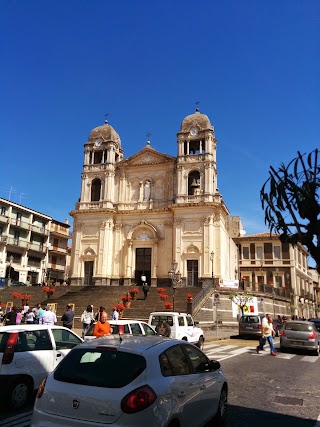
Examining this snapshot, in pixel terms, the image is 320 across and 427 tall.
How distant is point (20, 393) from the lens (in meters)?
7.06

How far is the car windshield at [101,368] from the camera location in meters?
4.32

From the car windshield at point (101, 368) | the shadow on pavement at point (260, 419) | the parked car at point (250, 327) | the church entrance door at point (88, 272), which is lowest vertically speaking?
the shadow on pavement at point (260, 419)

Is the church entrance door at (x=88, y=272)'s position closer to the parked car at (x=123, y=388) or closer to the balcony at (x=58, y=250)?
the balcony at (x=58, y=250)

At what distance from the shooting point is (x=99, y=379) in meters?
4.36

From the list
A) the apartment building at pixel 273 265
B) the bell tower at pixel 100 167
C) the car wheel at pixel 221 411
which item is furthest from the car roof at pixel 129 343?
the apartment building at pixel 273 265

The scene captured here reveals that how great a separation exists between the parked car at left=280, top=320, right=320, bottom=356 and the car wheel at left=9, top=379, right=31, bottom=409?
1301 centimetres

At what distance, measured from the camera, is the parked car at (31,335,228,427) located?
4.06 m

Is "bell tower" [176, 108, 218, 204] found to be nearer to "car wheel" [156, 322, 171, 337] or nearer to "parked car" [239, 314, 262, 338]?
"parked car" [239, 314, 262, 338]

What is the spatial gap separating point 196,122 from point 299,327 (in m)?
29.8

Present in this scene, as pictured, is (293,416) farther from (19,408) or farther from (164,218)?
(164,218)

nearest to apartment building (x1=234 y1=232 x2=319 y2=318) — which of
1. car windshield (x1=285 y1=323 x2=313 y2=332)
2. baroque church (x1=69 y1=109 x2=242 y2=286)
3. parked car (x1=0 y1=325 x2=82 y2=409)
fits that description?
baroque church (x1=69 y1=109 x2=242 y2=286)

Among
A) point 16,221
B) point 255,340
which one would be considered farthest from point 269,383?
point 16,221

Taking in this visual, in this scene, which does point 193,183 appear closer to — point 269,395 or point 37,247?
point 37,247

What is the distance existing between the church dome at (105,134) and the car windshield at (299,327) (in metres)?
32.7
